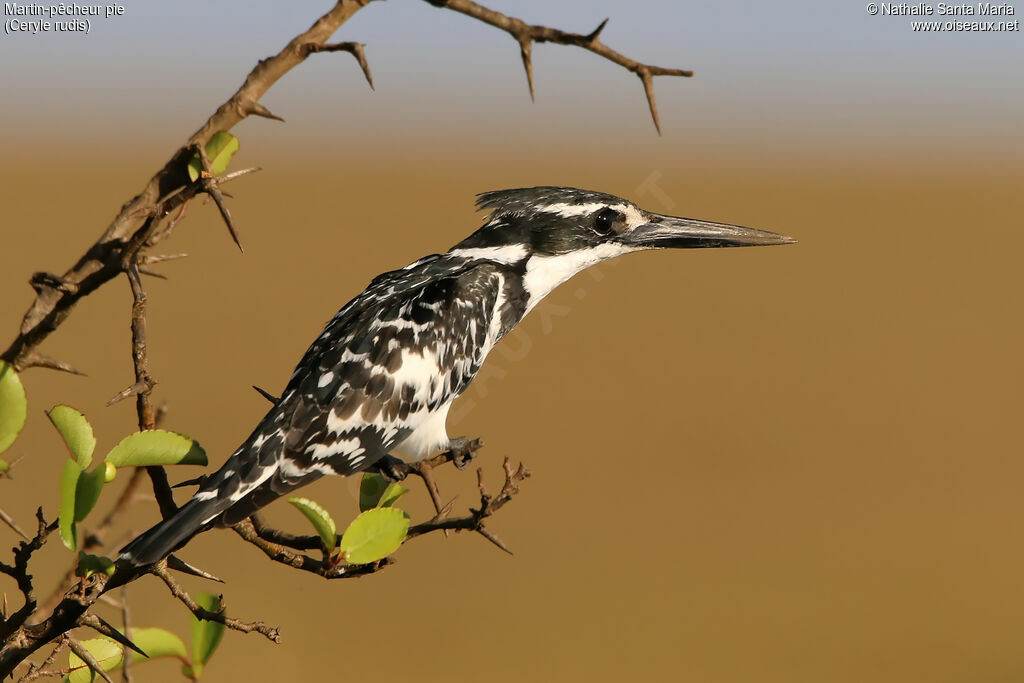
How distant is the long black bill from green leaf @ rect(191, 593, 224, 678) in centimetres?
250

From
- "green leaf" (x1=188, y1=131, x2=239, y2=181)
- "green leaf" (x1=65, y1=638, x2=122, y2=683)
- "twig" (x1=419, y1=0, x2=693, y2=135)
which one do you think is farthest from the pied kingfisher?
"twig" (x1=419, y1=0, x2=693, y2=135)

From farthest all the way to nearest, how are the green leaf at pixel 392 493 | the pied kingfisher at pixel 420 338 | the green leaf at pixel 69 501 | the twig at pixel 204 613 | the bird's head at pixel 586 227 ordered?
the bird's head at pixel 586 227
the pied kingfisher at pixel 420 338
the green leaf at pixel 392 493
the twig at pixel 204 613
the green leaf at pixel 69 501

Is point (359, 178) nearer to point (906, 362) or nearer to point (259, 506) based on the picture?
point (906, 362)

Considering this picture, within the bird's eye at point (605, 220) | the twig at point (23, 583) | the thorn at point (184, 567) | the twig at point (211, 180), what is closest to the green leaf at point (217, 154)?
the twig at point (211, 180)

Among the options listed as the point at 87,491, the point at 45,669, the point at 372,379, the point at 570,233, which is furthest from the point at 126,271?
the point at 570,233

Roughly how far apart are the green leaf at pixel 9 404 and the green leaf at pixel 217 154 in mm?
470

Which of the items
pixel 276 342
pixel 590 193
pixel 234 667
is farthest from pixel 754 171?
pixel 590 193

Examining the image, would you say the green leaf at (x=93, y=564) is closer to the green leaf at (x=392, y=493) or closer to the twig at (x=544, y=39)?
the green leaf at (x=392, y=493)

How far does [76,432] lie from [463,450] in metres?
1.96

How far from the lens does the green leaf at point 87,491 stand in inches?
66.9

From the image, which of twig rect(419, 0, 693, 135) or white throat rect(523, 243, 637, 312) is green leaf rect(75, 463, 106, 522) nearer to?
twig rect(419, 0, 693, 135)

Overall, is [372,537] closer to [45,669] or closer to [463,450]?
[45,669]

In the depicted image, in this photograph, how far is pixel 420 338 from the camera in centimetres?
373

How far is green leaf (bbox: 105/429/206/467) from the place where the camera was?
179 centimetres
